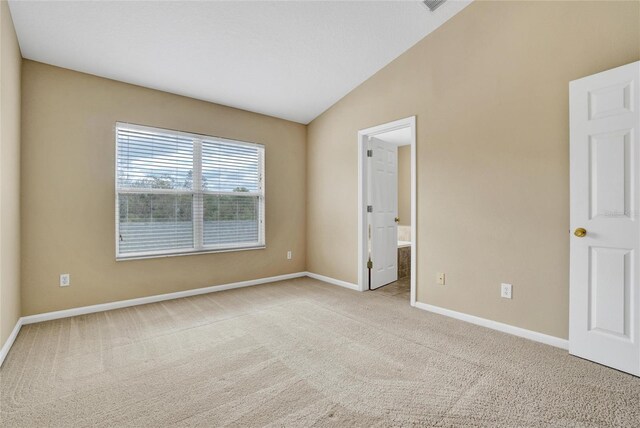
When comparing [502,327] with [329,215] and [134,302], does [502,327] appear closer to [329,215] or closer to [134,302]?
[329,215]

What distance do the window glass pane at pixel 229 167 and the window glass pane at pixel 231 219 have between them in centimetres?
15

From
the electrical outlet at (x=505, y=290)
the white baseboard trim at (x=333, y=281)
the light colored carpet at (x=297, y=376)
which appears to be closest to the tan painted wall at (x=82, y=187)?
the light colored carpet at (x=297, y=376)

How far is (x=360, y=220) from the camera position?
4031 mm

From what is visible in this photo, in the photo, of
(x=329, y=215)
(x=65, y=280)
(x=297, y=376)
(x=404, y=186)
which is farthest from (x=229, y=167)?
(x=404, y=186)

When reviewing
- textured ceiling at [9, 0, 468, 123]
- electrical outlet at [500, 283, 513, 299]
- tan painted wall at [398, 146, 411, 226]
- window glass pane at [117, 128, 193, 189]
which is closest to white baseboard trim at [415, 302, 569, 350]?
electrical outlet at [500, 283, 513, 299]

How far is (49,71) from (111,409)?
312cm

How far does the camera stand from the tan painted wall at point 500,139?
2330 mm

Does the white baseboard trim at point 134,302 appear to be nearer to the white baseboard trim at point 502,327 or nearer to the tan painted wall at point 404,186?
the white baseboard trim at point 502,327

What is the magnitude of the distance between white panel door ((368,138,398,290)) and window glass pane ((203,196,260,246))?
66.4 inches

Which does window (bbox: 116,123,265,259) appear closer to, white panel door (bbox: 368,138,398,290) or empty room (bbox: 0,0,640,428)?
empty room (bbox: 0,0,640,428)

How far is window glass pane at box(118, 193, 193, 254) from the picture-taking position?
3379 mm

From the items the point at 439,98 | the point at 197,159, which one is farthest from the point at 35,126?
the point at 439,98

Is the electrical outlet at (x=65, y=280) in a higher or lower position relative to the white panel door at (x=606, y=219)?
lower

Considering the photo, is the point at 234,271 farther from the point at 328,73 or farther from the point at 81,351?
the point at 328,73
